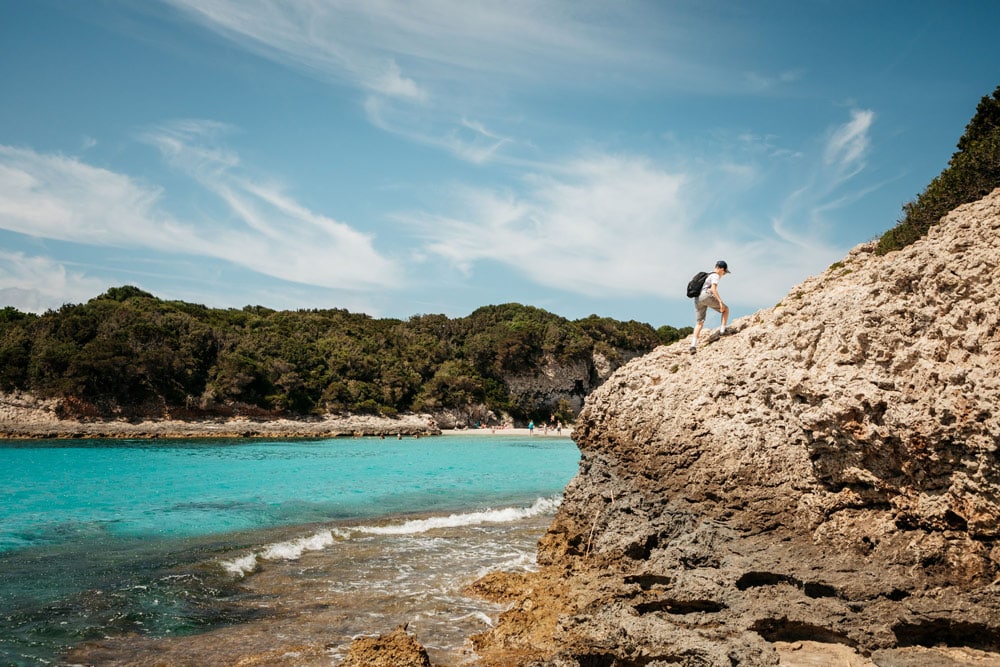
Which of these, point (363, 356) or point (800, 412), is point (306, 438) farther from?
point (800, 412)

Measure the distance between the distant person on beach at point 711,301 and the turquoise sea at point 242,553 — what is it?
17.4 feet

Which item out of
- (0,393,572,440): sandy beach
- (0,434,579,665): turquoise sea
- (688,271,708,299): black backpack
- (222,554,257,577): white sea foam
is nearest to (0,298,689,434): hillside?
(0,393,572,440): sandy beach

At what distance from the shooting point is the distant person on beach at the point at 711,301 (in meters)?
9.80

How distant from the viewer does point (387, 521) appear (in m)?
14.5

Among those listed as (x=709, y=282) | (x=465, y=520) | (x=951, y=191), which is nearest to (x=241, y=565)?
(x=465, y=520)

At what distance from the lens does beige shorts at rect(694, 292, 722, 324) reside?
1001 cm

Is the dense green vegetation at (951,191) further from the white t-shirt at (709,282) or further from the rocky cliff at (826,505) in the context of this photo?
the white t-shirt at (709,282)

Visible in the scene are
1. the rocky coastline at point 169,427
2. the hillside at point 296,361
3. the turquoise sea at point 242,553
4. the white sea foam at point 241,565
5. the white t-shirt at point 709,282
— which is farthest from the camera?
the hillside at point 296,361

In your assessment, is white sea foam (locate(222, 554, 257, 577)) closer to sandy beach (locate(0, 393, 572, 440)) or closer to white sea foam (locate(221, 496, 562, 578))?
white sea foam (locate(221, 496, 562, 578))

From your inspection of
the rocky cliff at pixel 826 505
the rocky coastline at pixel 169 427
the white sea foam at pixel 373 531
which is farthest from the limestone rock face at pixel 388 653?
the rocky coastline at pixel 169 427

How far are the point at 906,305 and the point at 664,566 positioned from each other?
4.12 m


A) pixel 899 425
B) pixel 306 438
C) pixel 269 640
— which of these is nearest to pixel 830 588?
pixel 899 425

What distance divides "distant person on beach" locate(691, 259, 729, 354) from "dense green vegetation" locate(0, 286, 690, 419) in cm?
5339

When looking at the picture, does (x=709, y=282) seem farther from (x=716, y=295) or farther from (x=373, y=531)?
(x=373, y=531)
